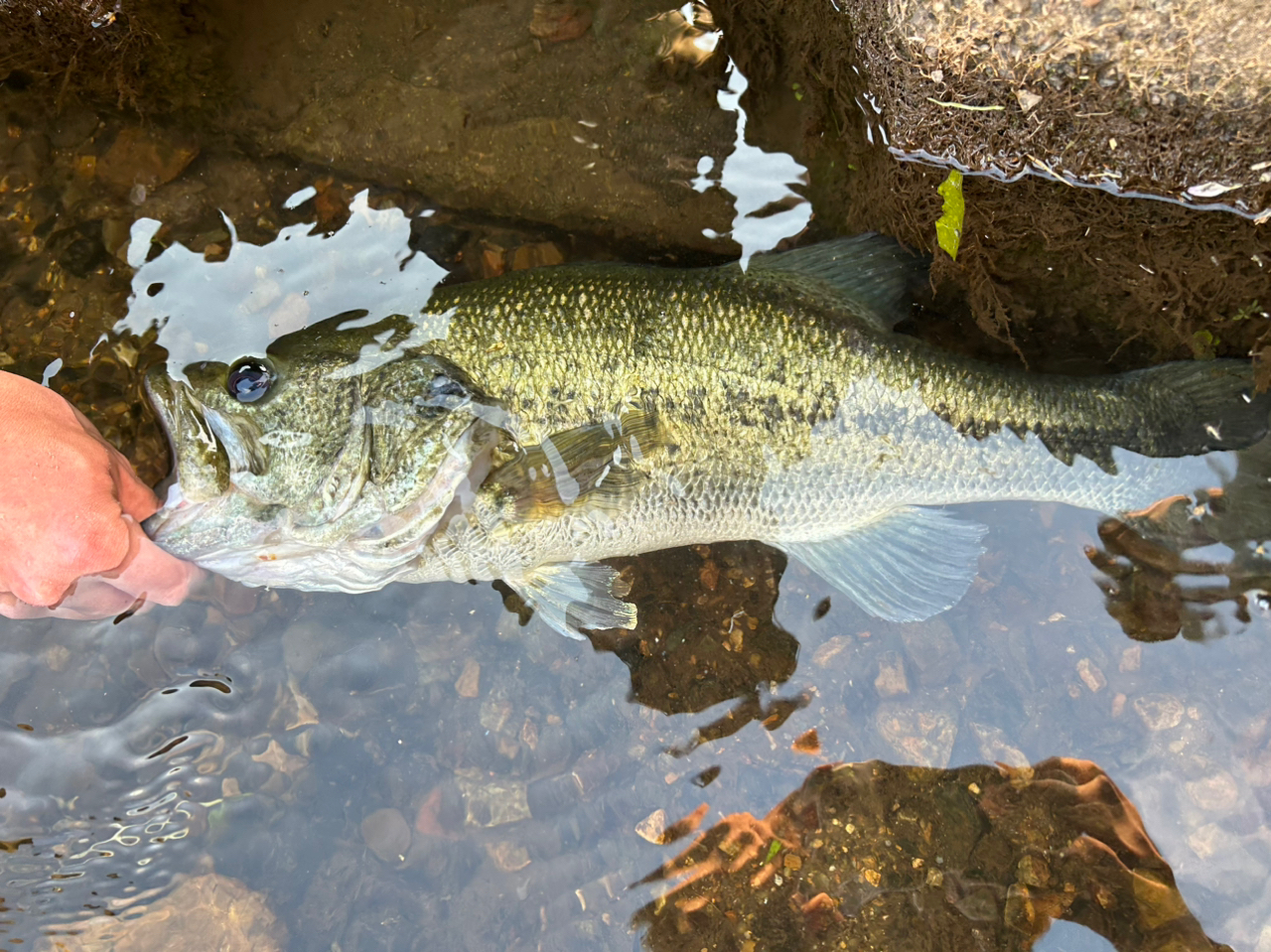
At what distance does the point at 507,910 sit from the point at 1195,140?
3797mm

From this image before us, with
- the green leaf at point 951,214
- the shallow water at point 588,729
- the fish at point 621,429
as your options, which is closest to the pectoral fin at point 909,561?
the fish at point 621,429

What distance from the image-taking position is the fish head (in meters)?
2.59

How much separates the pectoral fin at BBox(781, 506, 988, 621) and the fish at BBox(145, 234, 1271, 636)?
0.04 metres

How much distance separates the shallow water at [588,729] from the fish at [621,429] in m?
0.44

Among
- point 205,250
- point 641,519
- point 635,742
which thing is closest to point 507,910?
point 635,742

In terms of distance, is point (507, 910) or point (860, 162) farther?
point (507, 910)

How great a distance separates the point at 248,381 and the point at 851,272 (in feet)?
7.32

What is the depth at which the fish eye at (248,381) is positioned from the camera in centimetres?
259

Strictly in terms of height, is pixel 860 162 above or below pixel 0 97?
below

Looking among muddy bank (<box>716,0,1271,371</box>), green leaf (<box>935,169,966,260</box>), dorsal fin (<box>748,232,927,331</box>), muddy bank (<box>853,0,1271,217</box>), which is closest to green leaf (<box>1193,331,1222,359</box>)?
muddy bank (<box>716,0,1271,371</box>)

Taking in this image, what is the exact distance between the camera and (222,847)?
126 inches

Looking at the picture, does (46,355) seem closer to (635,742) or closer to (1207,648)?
(635,742)

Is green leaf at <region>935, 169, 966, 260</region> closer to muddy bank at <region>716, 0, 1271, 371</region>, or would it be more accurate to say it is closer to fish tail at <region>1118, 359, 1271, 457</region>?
muddy bank at <region>716, 0, 1271, 371</region>

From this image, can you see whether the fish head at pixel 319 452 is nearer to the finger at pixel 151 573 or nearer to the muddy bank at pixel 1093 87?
the finger at pixel 151 573
